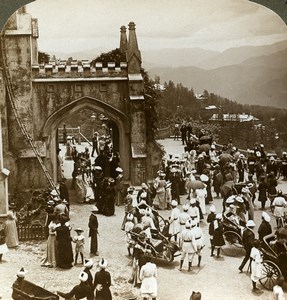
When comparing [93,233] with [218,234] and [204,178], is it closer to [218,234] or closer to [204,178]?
[218,234]

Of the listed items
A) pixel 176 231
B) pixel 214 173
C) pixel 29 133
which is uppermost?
pixel 29 133

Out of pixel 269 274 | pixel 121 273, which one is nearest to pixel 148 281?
pixel 121 273

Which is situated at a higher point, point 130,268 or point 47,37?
point 47,37

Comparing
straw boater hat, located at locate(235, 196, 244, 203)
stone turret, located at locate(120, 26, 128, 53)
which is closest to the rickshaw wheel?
straw boater hat, located at locate(235, 196, 244, 203)

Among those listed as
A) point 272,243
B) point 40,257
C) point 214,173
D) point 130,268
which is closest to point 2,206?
point 40,257

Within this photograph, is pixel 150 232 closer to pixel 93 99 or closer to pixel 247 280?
pixel 247 280

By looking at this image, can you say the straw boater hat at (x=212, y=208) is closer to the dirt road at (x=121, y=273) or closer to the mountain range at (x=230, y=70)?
the dirt road at (x=121, y=273)
